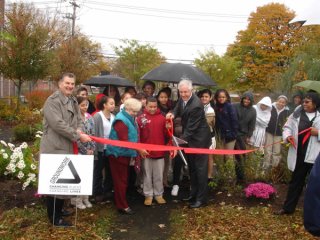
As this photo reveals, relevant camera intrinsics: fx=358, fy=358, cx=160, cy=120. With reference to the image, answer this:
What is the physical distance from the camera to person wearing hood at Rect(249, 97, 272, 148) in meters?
7.91

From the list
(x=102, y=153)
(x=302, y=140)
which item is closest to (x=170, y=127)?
(x=102, y=153)

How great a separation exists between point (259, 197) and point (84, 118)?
323 centimetres

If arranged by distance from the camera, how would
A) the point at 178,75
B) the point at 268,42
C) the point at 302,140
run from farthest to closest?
the point at 268,42
the point at 178,75
the point at 302,140

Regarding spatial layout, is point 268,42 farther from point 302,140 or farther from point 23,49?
point 302,140

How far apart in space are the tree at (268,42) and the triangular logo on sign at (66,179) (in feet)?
97.3

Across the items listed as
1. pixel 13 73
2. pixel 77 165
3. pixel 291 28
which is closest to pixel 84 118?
pixel 77 165

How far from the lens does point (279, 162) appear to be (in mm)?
7203

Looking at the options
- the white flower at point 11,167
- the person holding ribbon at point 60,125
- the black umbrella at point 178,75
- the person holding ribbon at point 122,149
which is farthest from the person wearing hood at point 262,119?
the white flower at point 11,167

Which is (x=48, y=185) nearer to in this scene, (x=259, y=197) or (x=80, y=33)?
(x=259, y=197)

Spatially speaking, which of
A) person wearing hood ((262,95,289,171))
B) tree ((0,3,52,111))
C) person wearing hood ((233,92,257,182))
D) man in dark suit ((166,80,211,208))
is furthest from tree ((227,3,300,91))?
man in dark suit ((166,80,211,208))

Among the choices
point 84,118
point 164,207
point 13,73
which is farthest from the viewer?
point 13,73

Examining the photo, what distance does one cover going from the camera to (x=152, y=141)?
19.9ft

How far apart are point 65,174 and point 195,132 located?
229 cm

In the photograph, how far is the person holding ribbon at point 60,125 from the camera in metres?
4.55
